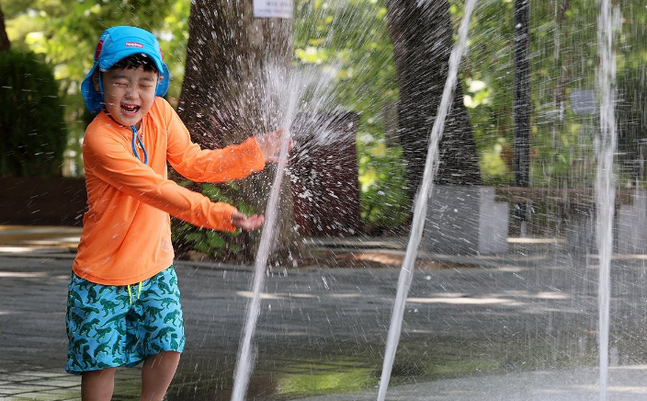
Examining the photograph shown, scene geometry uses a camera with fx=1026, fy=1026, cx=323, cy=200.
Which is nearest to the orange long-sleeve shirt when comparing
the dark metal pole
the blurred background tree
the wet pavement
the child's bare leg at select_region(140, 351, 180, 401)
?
the child's bare leg at select_region(140, 351, 180, 401)

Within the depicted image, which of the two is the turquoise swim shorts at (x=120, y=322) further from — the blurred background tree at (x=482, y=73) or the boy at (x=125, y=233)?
the blurred background tree at (x=482, y=73)

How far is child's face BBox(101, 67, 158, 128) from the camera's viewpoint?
3430 mm

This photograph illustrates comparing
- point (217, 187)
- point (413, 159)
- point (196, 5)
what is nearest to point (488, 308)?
point (217, 187)

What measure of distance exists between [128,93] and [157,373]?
0.95 metres

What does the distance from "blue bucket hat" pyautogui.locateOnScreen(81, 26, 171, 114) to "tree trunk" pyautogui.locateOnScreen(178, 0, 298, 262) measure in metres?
7.02

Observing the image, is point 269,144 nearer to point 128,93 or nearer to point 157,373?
point 128,93

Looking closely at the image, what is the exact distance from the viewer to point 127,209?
11.3 feet

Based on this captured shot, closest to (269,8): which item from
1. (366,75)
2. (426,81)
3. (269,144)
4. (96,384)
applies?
(426,81)

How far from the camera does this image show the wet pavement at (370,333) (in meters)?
4.93

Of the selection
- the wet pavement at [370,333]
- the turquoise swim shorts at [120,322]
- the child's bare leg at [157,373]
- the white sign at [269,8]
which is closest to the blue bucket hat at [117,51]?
the turquoise swim shorts at [120,322]

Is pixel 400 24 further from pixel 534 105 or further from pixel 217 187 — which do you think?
pixel 534 105

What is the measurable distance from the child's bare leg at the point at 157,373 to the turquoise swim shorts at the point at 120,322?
0.03 meters

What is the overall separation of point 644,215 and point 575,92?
232cm

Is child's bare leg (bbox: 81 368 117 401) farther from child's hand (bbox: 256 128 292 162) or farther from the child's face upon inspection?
child's hand (bbox: 256 128 292 162)
